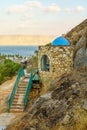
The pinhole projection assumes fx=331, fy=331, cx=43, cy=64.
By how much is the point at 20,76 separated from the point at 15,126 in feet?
28.8

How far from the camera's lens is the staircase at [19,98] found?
20.6m

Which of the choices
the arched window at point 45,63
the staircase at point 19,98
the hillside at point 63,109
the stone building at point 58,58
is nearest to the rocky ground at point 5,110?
the staircase at point 19,98

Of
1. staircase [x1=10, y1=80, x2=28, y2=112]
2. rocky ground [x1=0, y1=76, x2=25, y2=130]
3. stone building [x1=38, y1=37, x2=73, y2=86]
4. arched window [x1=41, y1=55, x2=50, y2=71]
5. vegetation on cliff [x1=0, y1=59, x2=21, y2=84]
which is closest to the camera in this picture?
rocky ground [x1=0, y1=76, x2=25, y2=130]

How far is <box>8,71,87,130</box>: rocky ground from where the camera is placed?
13.9 metres

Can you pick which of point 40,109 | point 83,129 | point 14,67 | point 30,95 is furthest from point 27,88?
point 14,67

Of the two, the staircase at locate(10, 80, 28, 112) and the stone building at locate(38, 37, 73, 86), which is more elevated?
the stone building at locate(38, 37, 73, 86)

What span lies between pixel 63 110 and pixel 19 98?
271 inches

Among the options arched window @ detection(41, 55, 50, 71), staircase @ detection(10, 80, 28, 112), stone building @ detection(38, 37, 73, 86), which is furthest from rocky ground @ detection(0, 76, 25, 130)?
arched window @ detection(41, 55, 50, 71)

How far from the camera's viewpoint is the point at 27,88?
71.8 feet

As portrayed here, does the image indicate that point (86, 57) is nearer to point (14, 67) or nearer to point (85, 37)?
point (85, 37)

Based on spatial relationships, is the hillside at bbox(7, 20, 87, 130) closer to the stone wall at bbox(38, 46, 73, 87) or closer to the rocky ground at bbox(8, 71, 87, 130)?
the rocky ground at bbox(8, 71, 87, 130)

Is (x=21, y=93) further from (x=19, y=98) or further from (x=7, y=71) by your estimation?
(x=7, y=71)

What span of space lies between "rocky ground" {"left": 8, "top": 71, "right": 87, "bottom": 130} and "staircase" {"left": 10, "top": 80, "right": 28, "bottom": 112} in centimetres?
397

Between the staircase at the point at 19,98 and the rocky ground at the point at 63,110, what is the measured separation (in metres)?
3.97
